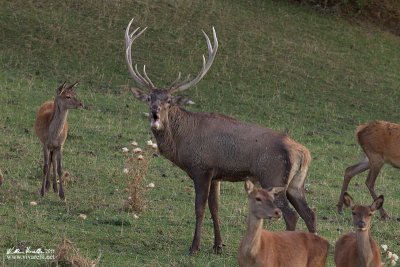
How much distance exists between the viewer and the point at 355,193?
47.8 ft

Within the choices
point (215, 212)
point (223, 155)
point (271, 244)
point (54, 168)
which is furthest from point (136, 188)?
point (271, 244)

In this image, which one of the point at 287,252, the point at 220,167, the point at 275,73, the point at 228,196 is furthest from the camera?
the point at 275,73

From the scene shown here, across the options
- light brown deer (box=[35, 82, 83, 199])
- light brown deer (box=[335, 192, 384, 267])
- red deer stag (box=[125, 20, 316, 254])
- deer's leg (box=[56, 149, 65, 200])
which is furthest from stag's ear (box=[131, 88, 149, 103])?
light brown deer (box=[335, 192, 384, 267])

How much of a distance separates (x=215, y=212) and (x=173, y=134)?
967 millimetres

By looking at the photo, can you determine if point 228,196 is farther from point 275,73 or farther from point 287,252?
point 275,73

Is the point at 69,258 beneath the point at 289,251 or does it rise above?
beneath

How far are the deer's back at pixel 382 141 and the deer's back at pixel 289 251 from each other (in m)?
5.46

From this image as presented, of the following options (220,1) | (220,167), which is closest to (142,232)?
(220,167)

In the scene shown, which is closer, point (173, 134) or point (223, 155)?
point (223, 155)

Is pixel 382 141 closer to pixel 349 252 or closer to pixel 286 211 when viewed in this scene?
pixel 286 211

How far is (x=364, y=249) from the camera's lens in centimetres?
880

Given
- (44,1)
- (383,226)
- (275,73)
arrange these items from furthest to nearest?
(44,1)
(275,73)
(383,226)

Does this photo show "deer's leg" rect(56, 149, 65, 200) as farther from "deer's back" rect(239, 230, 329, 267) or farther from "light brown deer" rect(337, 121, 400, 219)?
"deer's back" rect(239, 230, 329, 267)

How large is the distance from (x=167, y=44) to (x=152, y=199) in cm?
1062
